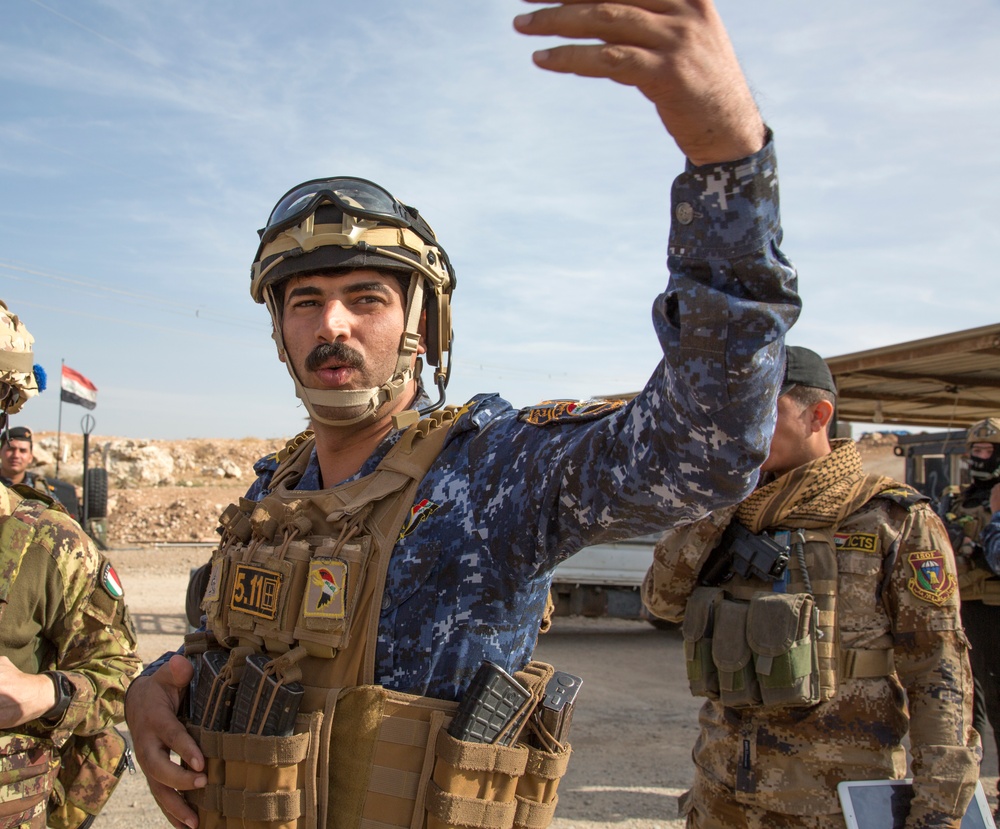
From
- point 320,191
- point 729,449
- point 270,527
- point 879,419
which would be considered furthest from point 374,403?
point 879,419

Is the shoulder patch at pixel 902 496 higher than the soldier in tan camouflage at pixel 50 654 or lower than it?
higher

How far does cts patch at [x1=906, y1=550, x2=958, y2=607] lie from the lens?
9.10 feet

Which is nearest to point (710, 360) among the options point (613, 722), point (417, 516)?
point (417, 516)

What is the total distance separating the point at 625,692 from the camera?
827 cm

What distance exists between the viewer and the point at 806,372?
312 cm

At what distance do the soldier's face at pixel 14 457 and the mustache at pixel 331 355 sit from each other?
7.42 metres

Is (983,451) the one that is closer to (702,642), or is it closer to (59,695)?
(702,642)

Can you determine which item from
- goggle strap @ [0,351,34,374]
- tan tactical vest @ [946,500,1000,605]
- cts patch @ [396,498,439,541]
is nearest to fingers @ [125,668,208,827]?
cts patch @ [396,498,439,541]

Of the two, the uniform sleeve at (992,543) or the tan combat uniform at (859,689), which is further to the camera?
the uniform sleeve at (992,543)

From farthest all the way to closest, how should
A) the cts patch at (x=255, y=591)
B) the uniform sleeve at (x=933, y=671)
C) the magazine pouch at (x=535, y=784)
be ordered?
the uniform sleeve at (x=933, y=671) → the cts patch at (x=255, y=591) → the magazine pouch at (x=535, y=784)

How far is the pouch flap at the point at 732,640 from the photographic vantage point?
289 cm

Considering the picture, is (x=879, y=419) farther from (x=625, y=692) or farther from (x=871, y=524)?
(x=871, y=524)

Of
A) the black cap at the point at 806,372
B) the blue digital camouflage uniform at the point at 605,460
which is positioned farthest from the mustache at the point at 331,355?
the black cap at the point at 806,372

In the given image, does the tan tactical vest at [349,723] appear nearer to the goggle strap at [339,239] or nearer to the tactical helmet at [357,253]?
the tactical helmet at [357,253]
